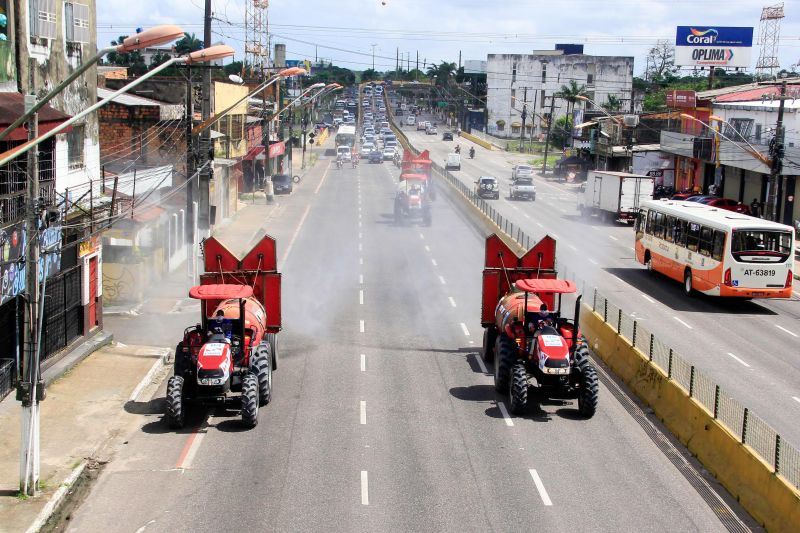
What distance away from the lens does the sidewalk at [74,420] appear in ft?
55.5

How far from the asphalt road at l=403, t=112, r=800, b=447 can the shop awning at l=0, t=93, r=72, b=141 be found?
56.0 feet

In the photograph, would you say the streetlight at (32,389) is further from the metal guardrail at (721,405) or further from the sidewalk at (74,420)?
the metal guardrail at (721,405)

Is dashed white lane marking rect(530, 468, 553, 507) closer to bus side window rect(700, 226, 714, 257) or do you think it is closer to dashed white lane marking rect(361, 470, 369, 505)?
dashed white lane marking rect(361, 470, 369, 505)

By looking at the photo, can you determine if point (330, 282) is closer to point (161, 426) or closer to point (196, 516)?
point (161, 426)

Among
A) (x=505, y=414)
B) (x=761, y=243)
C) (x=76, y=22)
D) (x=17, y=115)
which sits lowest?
(x=505, y=414)

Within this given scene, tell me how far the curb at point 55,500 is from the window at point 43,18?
39.7 ft

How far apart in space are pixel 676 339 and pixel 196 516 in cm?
1857

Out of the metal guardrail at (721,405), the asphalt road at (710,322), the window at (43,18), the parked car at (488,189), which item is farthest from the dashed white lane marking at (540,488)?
the parked car at (488,189)

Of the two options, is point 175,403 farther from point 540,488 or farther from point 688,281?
point 688,281

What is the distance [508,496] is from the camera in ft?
56.2

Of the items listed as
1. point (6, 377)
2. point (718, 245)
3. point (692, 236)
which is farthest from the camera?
point (692, 236)

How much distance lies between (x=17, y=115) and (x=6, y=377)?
20.8ft

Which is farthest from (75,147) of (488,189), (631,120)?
(631,120)

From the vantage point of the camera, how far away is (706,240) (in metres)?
36.2
